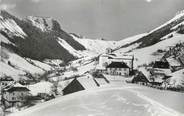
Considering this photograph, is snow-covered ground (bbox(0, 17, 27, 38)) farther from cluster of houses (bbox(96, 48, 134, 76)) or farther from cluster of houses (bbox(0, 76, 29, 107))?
cluster of houses (bbox(96, 48, 134, 76))

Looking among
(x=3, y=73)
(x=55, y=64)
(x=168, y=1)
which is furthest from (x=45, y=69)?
(x=168, y=1)

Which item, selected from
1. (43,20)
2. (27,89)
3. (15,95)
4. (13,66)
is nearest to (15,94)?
(15,95)

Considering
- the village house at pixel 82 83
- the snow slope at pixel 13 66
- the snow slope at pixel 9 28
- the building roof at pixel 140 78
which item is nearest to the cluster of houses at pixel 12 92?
the snow slope at pixel 13 66

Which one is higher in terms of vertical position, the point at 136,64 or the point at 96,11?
the point at 96,11

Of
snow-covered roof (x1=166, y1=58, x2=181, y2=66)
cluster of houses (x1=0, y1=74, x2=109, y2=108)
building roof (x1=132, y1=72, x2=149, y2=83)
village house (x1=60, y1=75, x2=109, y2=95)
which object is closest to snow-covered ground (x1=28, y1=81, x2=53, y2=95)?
cluster of houses (x1=0, y1=74, x2=109, y2=108)

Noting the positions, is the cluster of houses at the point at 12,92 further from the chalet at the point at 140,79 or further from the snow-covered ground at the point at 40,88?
the chalet at the point at 140,79

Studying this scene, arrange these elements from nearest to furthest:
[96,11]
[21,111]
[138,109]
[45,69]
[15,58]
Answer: [138,109] → [21,111] → [96,11] → [45,69] → [15,58]

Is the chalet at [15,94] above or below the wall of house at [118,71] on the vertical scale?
below

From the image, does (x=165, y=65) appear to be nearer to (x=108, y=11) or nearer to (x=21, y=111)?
(x=108, y=11)
